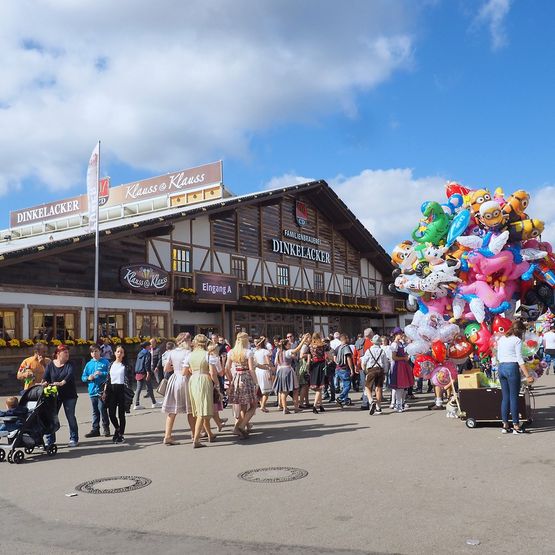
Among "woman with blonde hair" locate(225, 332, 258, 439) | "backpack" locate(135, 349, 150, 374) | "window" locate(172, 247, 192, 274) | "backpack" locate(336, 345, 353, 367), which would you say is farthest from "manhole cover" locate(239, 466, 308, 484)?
"window" locate(172, 247, 192, 274)

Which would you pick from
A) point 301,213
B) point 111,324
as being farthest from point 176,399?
point 301,213

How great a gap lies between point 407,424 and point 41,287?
1405 cm

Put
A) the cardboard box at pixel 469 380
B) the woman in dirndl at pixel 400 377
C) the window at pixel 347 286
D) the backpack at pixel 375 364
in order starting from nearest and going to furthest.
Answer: the cardboard box at pixel 469 380 < the backpack at pixel 375 364 < the woman in dirndl at pixel 400 377 < the window at pixel 347 286

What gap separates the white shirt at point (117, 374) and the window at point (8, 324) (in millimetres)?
10569

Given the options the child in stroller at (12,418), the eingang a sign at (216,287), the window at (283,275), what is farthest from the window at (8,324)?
the window at (283,275)

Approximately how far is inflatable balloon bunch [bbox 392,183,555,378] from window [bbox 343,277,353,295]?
84.4ft

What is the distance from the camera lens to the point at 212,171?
1527 inches

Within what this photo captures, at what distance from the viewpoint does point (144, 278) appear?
2372cm

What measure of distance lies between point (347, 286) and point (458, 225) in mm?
26899

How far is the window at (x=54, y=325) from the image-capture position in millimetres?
20047

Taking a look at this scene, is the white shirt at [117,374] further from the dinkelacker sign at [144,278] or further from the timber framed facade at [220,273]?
the dinkelacker sign at [144,278]

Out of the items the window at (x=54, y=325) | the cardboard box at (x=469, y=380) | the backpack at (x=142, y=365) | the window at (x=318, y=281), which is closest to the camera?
the cardboard box at (x=469, y=380)

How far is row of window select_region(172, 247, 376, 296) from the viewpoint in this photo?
26.3 metres

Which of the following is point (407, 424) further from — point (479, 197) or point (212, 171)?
point (212, 171)
